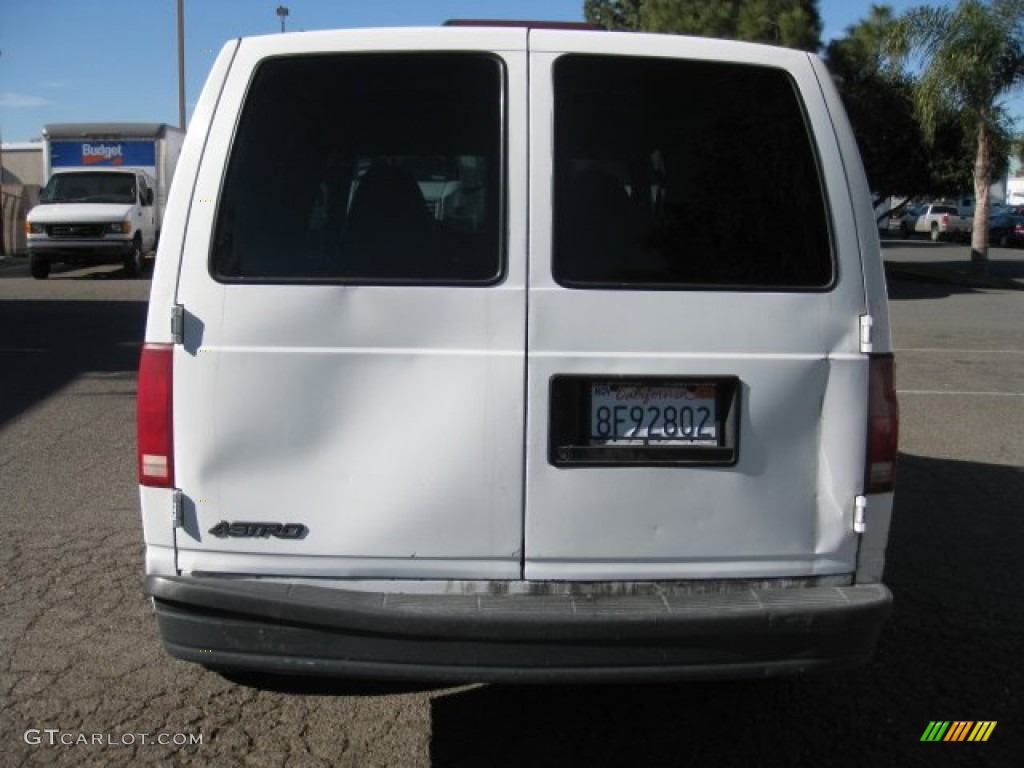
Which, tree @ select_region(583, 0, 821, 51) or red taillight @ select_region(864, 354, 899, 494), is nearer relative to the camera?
red taillight @ select_region(864, 354, 899, 494)

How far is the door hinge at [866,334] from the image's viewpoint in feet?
9.86

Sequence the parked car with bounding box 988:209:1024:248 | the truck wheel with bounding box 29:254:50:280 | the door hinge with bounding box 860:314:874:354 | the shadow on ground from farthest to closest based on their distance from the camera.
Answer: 1. the parked car with bounding box 988:209:1024:248
2. the truck wheel with bounding box 29:254:50:280
3. the shadow on ground
4. the door hinge with bounding box 860:314:874:354

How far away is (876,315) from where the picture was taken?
3027 mm

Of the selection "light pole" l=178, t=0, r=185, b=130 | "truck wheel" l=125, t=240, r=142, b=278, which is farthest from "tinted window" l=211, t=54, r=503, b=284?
"light pole" l=178, t=0, r=185, b=130

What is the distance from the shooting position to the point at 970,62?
21469 millimetres

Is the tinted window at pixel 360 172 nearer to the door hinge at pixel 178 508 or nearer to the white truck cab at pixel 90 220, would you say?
the door hinge at pixel 178 508

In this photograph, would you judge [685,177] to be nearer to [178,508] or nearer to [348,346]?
[348,346]

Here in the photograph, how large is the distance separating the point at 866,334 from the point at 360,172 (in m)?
1.54

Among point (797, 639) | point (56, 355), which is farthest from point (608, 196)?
point (56, 355)

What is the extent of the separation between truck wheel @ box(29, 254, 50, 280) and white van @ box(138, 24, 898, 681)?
18.9 metres

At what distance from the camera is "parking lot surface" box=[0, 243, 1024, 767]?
349cm

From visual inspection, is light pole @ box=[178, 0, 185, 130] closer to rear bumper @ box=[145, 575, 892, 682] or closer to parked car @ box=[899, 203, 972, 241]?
rear bumper @ box=[145, 575, 892, 682]

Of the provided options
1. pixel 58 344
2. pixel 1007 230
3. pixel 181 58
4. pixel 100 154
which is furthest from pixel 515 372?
pixel 1007 230

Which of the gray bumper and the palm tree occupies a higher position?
the palm tree
